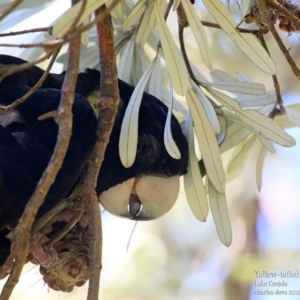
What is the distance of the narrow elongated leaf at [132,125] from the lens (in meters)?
1.09

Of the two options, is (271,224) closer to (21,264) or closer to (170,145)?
(170,145)

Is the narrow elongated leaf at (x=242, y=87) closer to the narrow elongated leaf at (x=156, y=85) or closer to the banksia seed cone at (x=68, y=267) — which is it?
the narrow elongated leaf at (x=156, y=85)

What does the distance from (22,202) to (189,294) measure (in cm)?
126

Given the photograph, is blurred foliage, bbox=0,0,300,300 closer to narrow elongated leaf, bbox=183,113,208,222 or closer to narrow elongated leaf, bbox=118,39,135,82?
narrow elongated leaf, bbox=118,39,135,82

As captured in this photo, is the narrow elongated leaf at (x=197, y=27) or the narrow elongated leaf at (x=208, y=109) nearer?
the narrow elongated leaf at (x=197, y=27)

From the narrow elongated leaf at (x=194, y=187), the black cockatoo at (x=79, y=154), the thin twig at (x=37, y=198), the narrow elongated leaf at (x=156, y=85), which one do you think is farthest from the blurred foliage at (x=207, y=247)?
the thin twig at (x=37, y=198)

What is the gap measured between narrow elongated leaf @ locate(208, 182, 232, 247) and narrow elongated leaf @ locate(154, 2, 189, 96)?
31 centimetres

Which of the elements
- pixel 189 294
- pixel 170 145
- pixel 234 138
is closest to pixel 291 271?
pixel 189 294

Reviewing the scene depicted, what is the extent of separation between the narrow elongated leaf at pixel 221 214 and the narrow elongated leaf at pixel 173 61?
0.31 meters

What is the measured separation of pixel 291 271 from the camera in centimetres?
206

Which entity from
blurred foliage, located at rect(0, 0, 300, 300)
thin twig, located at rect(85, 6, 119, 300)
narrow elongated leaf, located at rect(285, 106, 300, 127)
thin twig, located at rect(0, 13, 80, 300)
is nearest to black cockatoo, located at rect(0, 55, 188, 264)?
thin twig, located at rect(85, 6, 119, 300)

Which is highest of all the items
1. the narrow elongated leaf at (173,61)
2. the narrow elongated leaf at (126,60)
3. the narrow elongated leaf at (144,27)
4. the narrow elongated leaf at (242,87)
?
the narrow elongated leaf at (126,60)

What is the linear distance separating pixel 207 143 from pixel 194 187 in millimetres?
121

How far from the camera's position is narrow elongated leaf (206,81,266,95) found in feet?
3.90
